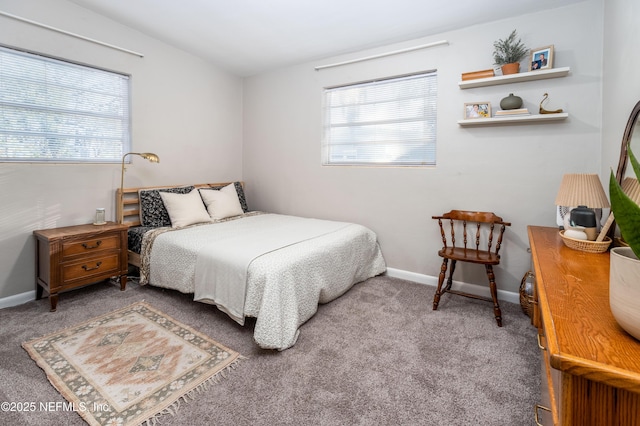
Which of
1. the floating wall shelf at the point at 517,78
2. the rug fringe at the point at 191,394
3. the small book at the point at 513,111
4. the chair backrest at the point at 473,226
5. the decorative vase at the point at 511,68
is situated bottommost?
the rug fringe at the point at 191,394

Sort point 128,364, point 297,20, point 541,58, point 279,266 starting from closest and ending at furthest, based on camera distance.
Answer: point 128,364
point 279,266
point 541,58
point 297,20

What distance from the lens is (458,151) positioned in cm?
291

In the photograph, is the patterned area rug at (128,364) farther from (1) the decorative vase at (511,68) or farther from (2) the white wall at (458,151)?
(1) the decorative vase at (511,68)

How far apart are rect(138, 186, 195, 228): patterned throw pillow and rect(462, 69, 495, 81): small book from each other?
322 centimetres

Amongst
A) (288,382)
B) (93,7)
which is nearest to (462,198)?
(288,382)

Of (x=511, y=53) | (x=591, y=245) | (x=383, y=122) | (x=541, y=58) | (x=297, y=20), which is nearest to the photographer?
(x=591, y=245)

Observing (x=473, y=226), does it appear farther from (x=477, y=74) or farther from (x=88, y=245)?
(x=88, y=245)

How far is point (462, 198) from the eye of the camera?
2.93 m

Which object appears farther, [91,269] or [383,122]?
[383,122]

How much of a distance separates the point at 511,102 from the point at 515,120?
150mm

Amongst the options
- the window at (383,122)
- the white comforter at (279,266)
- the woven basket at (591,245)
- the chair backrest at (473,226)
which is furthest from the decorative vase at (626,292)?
the window at (383,122)

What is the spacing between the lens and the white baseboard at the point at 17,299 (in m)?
2.46

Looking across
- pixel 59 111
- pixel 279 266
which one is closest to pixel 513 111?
pixel 279 266

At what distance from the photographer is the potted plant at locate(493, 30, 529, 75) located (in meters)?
2.53
